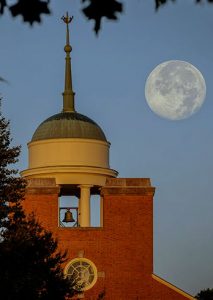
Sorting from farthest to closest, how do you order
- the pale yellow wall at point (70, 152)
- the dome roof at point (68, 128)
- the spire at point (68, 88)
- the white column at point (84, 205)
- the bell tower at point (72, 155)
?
the spire at point (68, 88) < the dome roof at point (68, 128) < the pale yellow wall at point (70, 152) < the bell tower at point (72, 155) < the white column at point (84, 205)

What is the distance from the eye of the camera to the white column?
46.5m

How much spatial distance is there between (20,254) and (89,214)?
17.1 metres

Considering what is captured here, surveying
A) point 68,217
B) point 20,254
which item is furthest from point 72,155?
point 20,254

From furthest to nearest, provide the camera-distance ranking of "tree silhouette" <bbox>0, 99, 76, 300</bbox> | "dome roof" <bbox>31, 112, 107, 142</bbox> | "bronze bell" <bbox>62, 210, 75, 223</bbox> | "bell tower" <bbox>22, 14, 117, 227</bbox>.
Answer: "dome roof" <bbox>31, 112, 107, 142</bbox> → "bell tower" <bbox>22, 14, 117, 227</bbox> → "bronze bell" <bbox>62, 210, 75, 223</bbox> → "tree silhouette" <bbox>0, 99, 76, 300</bbox>

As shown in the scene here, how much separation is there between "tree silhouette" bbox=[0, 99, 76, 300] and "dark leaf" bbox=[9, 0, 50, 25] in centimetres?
2436

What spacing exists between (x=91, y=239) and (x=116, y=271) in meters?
1.95

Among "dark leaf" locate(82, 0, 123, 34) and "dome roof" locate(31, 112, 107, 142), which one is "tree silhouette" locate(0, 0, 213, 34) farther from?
"dome roof" locate(31, 112, 107, 142)

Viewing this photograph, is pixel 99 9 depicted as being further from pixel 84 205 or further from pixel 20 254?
pixel 84 205

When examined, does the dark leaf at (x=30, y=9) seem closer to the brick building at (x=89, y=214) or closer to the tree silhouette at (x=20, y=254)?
the tree silhouette at (x=20, y=254)

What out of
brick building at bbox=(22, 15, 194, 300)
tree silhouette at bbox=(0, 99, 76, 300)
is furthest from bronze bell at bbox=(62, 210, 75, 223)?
tree silhouette at bbox=(0, 99, 76, 300)

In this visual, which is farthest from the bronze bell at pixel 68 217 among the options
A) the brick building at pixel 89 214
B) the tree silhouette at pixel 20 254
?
the tree silhouette at pixel 20 254

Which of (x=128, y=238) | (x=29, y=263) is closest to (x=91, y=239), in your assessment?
(x=128, y=238)

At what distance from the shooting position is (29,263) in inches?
1234

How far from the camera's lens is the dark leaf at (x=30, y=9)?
482 centimetres
